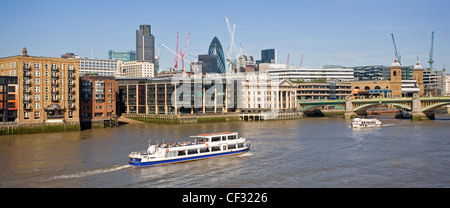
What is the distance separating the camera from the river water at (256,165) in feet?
120

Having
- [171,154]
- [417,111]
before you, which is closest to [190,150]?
[171,154]

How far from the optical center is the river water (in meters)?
36.7

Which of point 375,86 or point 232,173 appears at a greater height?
point 375,86

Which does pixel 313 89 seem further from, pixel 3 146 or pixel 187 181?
pixel 187 181

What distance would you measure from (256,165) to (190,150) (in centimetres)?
753

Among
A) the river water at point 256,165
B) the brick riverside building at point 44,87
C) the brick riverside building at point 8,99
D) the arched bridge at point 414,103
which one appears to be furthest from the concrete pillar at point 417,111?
the brick riverside building at point 8,99

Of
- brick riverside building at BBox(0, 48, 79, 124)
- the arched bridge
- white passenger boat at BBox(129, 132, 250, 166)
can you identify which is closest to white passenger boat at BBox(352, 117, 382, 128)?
the arched bridge

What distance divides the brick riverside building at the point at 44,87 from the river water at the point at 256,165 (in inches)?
676

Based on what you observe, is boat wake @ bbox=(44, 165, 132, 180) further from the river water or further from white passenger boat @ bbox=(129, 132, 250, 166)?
white passenger boat @ bbox=(129, 132, 250, 166)

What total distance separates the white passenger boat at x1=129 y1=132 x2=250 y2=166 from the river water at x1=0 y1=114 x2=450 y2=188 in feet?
2.86

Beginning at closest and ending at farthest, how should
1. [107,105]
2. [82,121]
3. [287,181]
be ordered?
1. [287,181]
2. [82,121]
3. [107,105]
